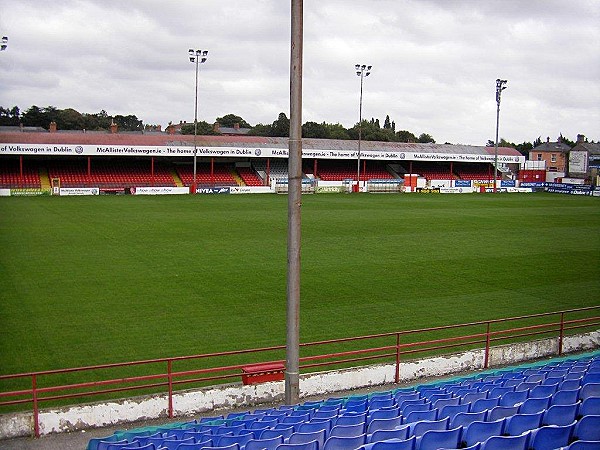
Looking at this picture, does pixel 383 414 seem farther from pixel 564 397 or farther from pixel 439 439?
pixel 564 397

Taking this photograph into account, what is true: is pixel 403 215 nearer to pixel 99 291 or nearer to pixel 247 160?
pixel 99 291

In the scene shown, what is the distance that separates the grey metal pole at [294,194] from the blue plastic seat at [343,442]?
2.32 m

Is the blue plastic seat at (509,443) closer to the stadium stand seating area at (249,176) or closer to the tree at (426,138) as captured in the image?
the stadium stand seating area at (249,176)

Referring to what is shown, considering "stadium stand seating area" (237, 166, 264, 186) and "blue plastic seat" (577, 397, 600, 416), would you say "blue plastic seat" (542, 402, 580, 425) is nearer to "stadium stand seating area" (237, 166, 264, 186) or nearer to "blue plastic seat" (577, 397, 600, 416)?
"blue plastic seat" (577, 397, 600, 416)

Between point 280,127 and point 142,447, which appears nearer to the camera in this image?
point 142,447

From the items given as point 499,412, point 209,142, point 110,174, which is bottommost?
point 499,412

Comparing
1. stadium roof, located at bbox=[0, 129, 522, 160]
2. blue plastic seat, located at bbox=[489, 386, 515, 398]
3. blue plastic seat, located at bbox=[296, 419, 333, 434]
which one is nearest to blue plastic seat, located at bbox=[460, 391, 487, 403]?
blue plastic seat, located at bbox=[489, 386, 515, 398]

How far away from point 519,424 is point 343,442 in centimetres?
210

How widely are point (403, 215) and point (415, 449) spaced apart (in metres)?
39.7

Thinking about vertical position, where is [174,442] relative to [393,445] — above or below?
below

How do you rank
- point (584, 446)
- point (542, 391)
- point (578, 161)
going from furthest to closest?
point (578, 161), point (542, 391), point (584, 446)

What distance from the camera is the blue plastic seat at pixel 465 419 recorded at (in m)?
7.97

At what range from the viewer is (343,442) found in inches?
289

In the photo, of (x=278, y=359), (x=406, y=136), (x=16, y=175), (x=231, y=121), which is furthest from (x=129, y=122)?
(x=278, y=359)
